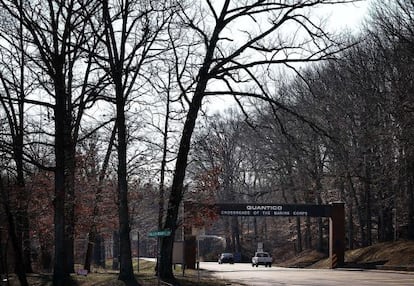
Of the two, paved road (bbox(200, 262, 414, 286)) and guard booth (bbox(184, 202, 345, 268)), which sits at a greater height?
guard booth (bbox(184, 202, 345, 268))

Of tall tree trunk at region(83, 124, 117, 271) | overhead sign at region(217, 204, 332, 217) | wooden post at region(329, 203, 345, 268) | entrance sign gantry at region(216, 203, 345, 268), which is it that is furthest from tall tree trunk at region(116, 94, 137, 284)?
wooden post at region(329, 203, 345, 268)

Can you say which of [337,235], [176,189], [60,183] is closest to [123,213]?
[176,189]

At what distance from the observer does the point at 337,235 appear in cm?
5491

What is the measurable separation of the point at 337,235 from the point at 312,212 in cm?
287

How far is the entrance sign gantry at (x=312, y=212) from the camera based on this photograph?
53.6m

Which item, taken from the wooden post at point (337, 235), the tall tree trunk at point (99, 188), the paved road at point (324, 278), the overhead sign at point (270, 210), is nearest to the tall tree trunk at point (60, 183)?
the tall tree trunk at point (99, 188)

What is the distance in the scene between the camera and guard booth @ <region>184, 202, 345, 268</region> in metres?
53.6

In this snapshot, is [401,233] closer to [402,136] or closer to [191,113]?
[402,136]

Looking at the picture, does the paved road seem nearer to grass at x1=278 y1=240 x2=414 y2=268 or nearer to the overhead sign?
grass at x1=278 y1=240 x2=414 y2=268

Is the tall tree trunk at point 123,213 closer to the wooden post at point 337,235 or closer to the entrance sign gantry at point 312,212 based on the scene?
the entrance sign gantry at point 312,212

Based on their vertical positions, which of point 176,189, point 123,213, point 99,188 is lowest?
point 123,213

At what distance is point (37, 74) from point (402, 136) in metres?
20.8

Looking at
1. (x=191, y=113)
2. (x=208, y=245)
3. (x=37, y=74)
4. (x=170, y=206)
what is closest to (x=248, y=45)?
(x=191, y=113)

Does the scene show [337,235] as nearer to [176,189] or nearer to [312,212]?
[312,212]
